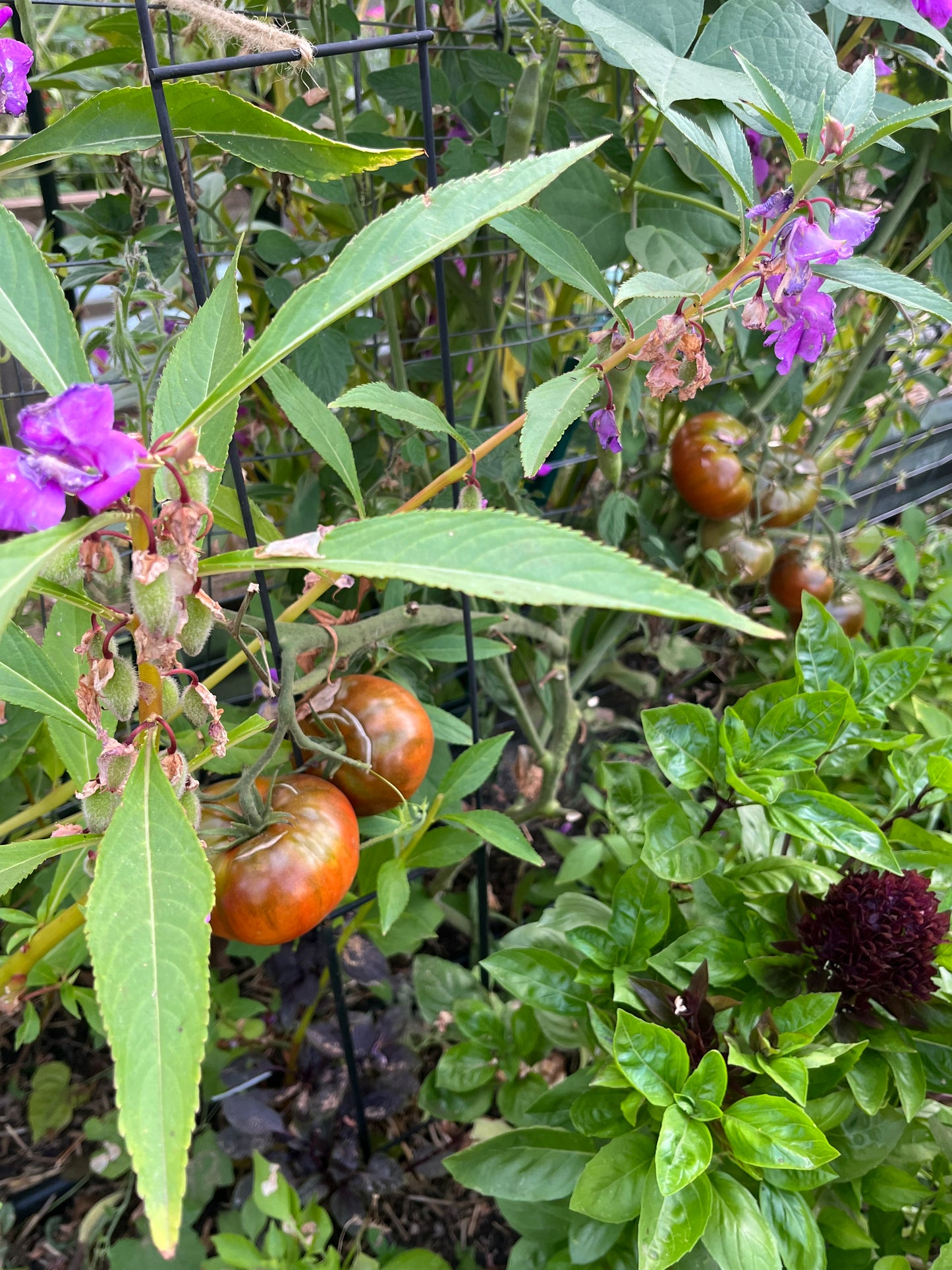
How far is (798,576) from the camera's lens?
4.26 feet

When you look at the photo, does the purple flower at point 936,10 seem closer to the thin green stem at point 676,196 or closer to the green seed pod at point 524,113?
the thin green stem at point 676,196

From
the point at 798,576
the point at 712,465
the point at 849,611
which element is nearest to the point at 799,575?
the point at 798,576

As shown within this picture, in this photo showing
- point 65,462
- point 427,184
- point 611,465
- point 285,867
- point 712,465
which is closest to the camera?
point 65,462

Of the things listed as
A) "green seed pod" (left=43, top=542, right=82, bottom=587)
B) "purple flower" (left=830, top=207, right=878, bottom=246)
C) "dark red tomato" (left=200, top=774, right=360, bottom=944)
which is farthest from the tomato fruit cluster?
"purple flower" (left=830, top=207, right=878, bottom=246)

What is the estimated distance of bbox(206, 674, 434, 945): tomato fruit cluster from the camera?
1.78ft

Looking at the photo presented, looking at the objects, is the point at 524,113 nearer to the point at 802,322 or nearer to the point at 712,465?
the point at 802,322

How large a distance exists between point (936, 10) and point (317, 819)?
0.90 m

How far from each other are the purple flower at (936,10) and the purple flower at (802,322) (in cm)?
38

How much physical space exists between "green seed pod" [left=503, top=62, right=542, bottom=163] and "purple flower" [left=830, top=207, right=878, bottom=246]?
0.86 feet

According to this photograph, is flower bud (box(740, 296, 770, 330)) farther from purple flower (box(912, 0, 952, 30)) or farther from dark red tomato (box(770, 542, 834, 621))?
dark red tomato (box(770, 542, 834, 621))

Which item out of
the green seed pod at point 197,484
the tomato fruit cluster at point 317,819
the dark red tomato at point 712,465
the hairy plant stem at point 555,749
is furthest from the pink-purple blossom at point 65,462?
the dark red tomato at point 712,465

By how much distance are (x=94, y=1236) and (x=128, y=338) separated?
0.94 metres

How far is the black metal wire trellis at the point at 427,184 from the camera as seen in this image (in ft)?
1.51

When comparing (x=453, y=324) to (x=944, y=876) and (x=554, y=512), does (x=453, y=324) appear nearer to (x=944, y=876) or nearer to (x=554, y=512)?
(x=554, y=512)
